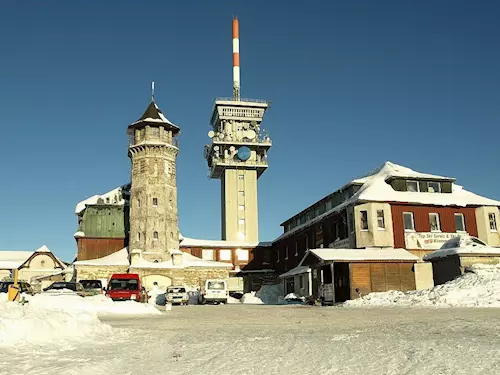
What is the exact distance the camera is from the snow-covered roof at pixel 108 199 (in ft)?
191

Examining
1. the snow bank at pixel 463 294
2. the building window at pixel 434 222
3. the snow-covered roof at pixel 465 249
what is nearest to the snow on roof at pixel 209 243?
the building window at pixel 434 222

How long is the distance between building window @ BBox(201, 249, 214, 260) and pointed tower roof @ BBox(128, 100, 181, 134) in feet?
45.0

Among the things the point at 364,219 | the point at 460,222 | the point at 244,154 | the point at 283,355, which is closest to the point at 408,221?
the point at 364,219

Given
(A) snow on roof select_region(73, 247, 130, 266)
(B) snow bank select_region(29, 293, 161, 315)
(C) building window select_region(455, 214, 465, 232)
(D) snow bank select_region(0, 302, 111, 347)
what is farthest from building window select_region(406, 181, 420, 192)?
(D) snow bank select_region(0, 302, 111, 347)

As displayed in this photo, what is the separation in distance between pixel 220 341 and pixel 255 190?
206 ft

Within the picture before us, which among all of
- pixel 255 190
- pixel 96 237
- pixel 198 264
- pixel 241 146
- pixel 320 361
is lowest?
pixel 320 361

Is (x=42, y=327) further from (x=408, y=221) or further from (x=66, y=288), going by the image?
(x=408, y=221)

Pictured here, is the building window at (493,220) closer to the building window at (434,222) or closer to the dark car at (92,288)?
the building window at (434,222)

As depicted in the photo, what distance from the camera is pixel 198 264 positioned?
5047cm

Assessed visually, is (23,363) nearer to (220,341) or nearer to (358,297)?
(220,341)

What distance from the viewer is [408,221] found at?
36.5 metres

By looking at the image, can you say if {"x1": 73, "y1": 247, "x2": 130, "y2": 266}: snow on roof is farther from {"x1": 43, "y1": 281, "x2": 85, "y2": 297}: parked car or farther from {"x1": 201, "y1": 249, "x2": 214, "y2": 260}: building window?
{"x1": 43, "y1": 281, "x2": 85, "y2": 297}: parked car

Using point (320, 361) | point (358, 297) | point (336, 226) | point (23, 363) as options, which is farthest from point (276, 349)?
point (336, 226)

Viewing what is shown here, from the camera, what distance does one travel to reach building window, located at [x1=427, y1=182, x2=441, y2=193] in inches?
1560
